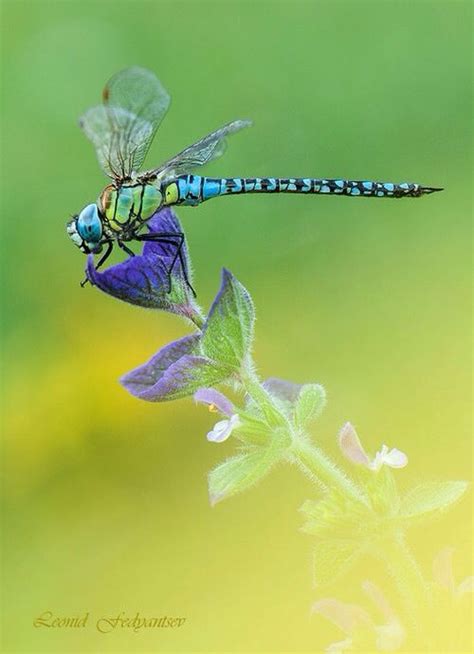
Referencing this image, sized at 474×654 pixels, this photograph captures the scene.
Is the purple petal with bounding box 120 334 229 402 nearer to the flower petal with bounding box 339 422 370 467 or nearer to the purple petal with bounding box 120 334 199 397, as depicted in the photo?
the purple petal with bounding box 120 334 199 397

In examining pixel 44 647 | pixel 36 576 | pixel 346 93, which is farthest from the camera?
A: pixel 346 93

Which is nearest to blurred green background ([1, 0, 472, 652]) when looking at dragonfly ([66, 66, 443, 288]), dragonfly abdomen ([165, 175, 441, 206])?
dragonfly abdomen ([165, 175, 441, 206])

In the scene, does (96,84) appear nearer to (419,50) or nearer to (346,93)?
(346,93)

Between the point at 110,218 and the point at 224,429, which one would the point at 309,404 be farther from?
the point at 110,218

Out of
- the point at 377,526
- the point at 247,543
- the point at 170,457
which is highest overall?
the point at 170,457

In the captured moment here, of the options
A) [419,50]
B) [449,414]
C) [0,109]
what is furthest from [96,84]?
[449,414]

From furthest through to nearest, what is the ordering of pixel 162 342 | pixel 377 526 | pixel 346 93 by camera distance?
pixel 346 93, pixel 162 342, pixel 377 526

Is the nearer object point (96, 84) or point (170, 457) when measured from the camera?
point (170, 457)
